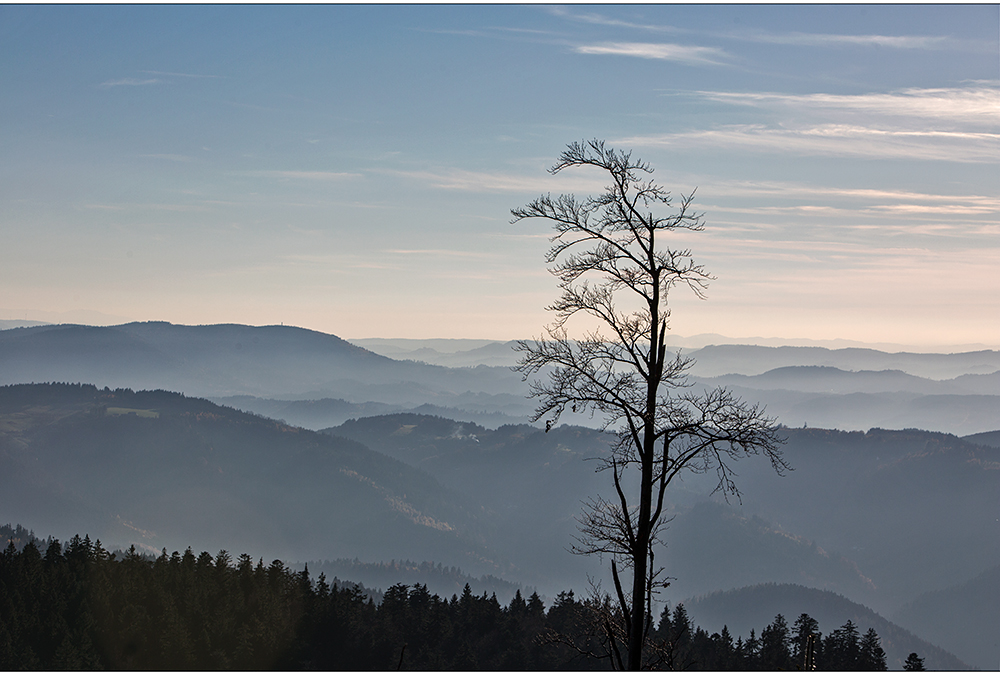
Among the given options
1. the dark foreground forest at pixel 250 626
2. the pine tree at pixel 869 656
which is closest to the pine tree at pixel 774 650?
the dark foreground forest at pixel 250 626

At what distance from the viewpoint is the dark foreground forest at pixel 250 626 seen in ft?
274

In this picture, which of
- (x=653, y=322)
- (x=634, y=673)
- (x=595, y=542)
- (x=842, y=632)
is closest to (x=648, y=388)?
(x=653, y=322)

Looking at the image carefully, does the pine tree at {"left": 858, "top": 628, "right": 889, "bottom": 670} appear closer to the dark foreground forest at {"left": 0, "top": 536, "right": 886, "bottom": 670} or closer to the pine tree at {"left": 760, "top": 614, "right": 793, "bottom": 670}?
the dark foreground forest at {"left": 0, "top": 536, "right": 886, "bottom": 670}

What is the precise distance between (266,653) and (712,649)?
53784 mm

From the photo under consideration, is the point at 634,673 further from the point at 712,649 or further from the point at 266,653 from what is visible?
the point at 712,649

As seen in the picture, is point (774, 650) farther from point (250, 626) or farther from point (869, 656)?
point (250, 626)

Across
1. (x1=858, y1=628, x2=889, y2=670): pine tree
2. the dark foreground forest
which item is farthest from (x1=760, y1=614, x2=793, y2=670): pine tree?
(x1=858, y1=628, x2=889, y2=670): pine tree

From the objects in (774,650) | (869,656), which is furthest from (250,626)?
(869,656)

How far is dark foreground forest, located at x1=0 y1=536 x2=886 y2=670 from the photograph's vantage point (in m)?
83.4

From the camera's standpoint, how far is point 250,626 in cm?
8838

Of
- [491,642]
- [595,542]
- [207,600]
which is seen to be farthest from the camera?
[491,642]

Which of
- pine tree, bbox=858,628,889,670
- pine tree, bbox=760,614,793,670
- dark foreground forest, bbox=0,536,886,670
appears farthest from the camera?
pine tree, bbox=760,614,793,670

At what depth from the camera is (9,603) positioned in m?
85.4

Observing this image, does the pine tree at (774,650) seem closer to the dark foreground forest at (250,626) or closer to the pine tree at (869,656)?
the dark foreground forest at (250,626)
